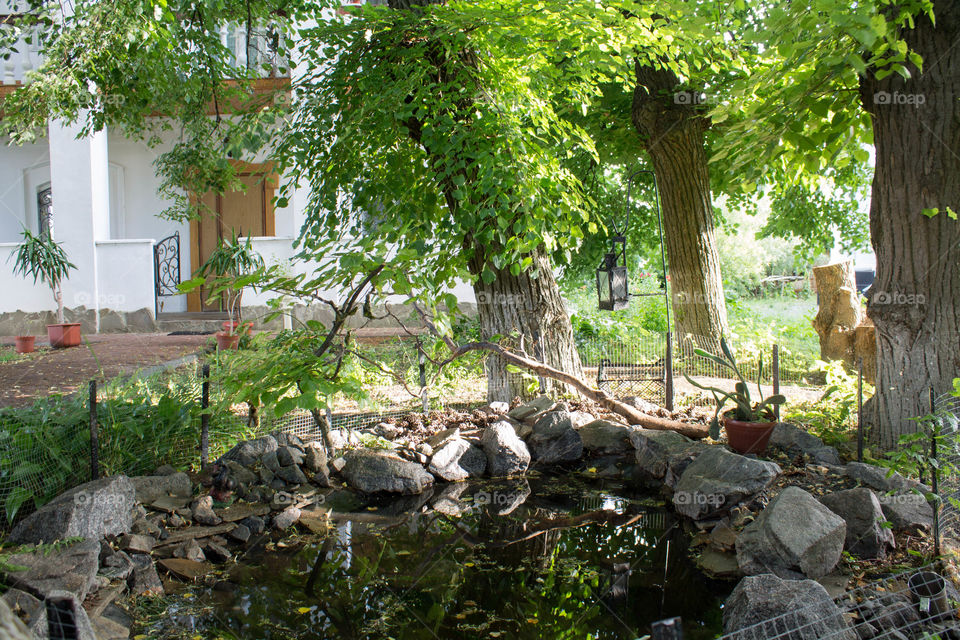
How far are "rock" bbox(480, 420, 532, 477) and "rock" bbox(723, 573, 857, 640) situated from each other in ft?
8.76

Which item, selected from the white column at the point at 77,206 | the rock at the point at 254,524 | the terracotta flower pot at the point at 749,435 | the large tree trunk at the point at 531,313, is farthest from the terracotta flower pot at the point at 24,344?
the terracotta flower pot at the point at 749,435

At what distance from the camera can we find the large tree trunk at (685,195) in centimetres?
903

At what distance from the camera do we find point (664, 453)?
5.27 meters

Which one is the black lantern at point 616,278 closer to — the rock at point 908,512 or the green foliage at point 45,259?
the rock at point 908,512

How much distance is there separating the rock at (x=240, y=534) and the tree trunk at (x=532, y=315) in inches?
127

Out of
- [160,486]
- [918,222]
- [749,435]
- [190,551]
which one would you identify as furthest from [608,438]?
[160,486]

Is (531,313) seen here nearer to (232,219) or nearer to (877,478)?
(877,478)

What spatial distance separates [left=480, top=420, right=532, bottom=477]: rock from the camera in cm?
561

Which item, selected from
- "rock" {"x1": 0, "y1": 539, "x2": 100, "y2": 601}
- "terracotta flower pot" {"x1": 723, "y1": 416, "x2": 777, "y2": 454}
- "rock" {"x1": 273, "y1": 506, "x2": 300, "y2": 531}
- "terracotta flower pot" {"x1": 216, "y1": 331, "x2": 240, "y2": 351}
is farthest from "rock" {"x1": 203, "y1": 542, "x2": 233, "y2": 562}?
"terracotta flower pot" {"x1": 216, "y1": 331, "x2": 240, "y2": 351}

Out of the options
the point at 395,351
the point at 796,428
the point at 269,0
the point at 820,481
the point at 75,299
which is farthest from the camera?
the point at 75,299

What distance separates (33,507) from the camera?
4.13 meters

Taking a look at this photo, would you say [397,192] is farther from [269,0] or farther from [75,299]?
[75,299]

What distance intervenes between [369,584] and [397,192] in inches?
132

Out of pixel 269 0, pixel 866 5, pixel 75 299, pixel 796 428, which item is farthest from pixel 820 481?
pixel 75 299
